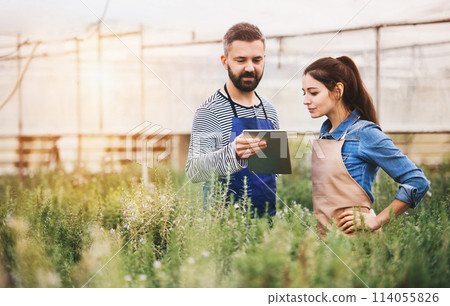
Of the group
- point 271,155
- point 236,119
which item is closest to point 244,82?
point 236,119

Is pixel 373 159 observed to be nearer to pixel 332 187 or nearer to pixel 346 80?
pixel 332 187

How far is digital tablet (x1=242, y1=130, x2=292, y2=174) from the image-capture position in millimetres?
1737

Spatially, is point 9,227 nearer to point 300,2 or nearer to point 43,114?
point 300,2

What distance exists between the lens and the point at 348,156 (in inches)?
69.0

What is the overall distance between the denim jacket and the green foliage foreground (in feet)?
0.48

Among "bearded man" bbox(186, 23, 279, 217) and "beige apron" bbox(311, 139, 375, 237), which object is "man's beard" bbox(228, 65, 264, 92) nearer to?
"bearded man" bbox(186, 23, 279, 217)

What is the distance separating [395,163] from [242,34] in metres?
0.82

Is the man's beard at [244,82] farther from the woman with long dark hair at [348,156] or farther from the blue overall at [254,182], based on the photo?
the woman with long dark hair at [348,156]

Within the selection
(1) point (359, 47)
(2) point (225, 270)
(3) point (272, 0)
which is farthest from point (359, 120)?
(1) point (359, 47)

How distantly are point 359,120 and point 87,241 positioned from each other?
134cm

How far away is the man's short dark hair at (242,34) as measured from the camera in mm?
1882

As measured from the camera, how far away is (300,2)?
2.54 meters

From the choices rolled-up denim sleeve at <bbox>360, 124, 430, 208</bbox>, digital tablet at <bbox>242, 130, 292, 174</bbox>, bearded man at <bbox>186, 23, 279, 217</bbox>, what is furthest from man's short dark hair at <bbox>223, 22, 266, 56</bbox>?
rolled-up denim sleeve at <bbox>360, 124, 430, 208</bbox>
